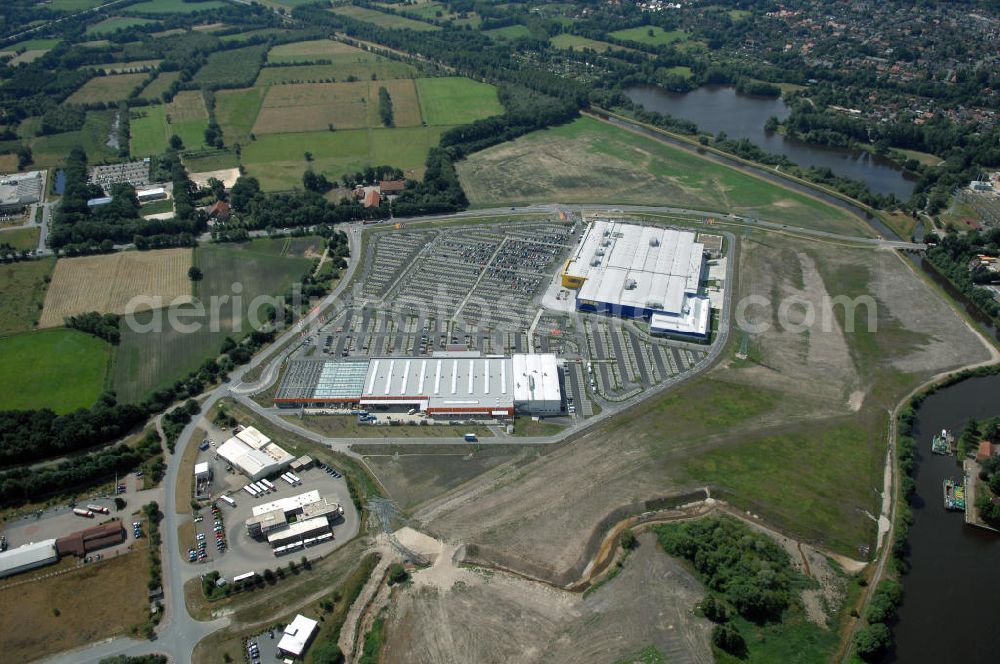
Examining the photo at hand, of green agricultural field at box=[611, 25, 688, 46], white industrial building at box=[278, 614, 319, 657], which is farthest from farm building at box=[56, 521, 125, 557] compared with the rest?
green agricultural field at box=[611, 25, 688, 46]

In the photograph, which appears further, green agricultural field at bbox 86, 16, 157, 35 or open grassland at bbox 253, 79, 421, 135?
green agricultural field at bbox 86, 16, 157, 35

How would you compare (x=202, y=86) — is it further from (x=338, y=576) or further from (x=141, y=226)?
(x=338, y=576)

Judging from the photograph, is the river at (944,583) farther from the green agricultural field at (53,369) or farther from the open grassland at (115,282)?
the open grassland at (115,282)

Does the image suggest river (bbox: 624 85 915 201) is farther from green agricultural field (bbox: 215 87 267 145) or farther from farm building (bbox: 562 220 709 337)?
green agricultural field (bbox: 215 87 267 145)

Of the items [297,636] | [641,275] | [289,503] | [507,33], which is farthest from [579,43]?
Result: [297,636]

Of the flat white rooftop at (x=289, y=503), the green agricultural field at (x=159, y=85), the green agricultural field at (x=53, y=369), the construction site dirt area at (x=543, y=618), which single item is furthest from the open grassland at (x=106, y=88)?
the construction site dirt area at (x=543, y=618)

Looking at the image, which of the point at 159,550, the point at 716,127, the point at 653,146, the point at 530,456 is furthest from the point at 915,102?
the point at 159,550

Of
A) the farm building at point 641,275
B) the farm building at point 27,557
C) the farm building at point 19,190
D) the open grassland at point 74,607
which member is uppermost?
the farm building at point 641,275
